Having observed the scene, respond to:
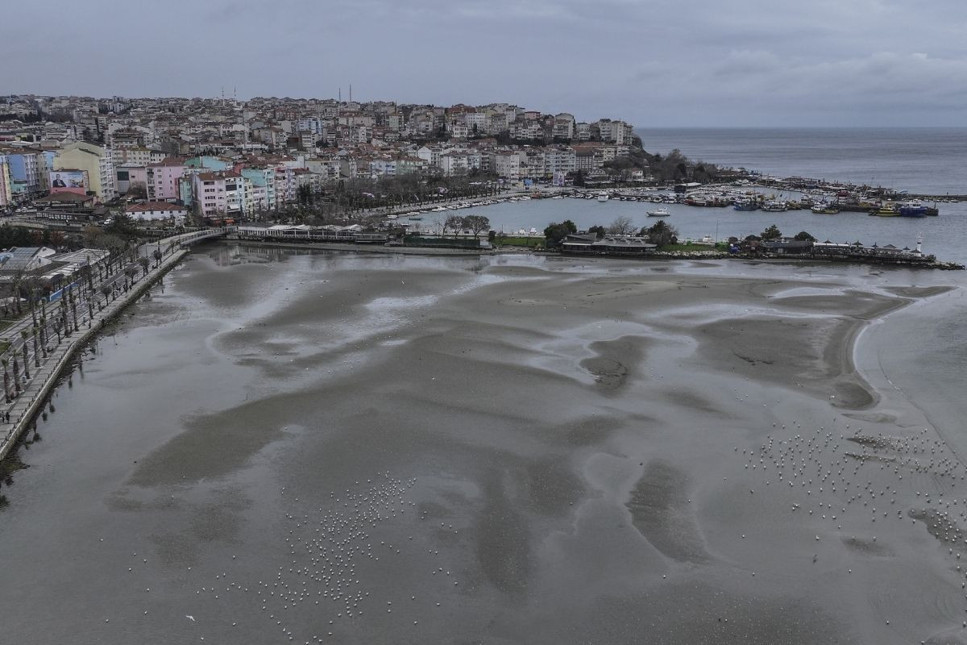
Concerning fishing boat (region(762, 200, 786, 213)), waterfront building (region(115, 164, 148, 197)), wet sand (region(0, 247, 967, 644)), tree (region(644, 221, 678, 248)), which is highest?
waterfront building (region(115, 164, 148, 197))

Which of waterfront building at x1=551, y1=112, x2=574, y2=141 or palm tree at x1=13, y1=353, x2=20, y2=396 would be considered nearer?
palm tree at x1=13, y1=353, x2=20, y2=396

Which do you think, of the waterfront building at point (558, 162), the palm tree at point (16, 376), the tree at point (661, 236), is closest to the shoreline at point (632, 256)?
the tree at point (661, 236)

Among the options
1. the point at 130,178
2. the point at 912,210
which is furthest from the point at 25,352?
the point at 912,210

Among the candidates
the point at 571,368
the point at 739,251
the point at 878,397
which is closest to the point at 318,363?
the point at 571,368

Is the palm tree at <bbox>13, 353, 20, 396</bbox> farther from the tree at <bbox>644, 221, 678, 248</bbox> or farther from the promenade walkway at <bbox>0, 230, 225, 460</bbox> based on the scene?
the tree at <bbox>644, 221, 678, 248</bbox>

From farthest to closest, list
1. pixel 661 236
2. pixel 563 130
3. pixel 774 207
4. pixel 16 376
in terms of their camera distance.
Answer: pixel 563 130 → pixel 774 207 → pixel 661 236 → pixel 16 376

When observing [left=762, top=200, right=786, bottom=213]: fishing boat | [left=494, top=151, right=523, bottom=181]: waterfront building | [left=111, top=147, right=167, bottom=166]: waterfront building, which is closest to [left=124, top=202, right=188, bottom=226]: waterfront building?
[left=111, top=147, right=167, bottom=166]: waterfront building

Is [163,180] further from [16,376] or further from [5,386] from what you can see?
[5,386]

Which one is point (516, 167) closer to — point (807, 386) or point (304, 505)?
point (807, 386)
